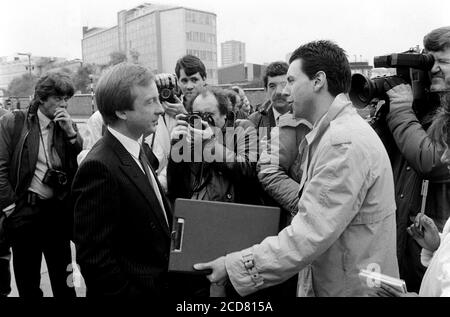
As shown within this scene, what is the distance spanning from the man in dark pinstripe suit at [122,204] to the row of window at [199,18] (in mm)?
67892

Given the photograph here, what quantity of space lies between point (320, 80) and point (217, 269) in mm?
858

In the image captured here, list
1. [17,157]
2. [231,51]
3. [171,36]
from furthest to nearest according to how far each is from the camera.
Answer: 1. [231,51]
2. [171,36]
3. [17,157]

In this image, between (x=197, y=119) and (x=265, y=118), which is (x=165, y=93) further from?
(x=265, y=118)

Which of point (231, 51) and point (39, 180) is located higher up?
point (231, 51)

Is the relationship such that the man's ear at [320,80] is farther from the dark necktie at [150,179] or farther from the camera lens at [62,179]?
the camera lens at [62,179]

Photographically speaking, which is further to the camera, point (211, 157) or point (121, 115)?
point (211, 157)

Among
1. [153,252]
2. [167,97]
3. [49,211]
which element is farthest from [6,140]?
[153,252]

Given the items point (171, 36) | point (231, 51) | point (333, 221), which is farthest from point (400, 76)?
point (231, 51)

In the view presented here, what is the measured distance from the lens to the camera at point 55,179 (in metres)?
3.01

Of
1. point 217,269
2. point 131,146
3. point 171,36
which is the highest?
point 171,36

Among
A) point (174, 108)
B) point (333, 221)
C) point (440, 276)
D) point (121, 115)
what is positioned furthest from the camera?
point (174, 108)

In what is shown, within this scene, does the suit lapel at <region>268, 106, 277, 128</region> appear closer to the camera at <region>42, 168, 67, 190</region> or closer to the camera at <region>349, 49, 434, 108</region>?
the camera at <region>349, 49, 434, 108</region>

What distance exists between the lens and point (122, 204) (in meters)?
1.71

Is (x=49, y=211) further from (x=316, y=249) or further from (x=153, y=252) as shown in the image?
(x=316, y=249)
